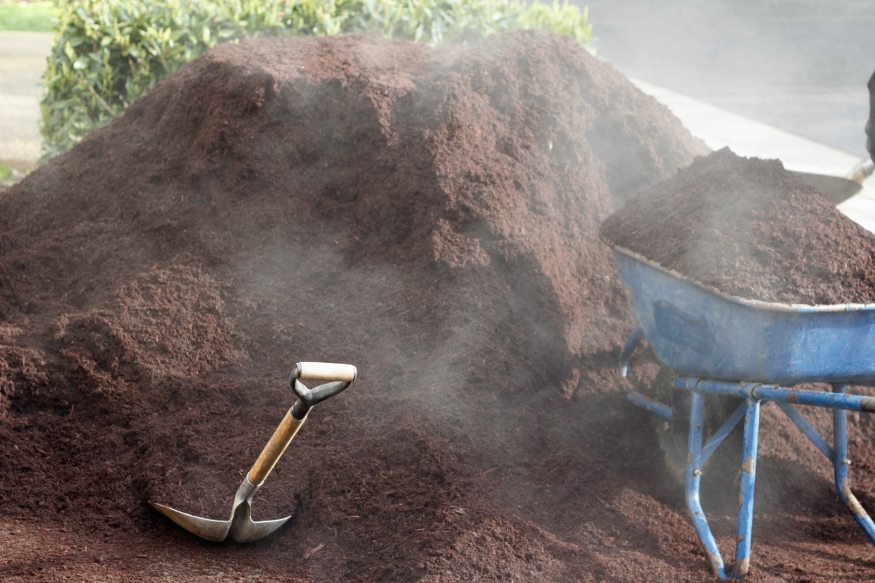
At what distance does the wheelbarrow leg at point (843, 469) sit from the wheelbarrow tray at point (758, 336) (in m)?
0.27

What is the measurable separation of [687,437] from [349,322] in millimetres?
1254

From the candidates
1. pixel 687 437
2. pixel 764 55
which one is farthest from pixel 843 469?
pixel 764 55

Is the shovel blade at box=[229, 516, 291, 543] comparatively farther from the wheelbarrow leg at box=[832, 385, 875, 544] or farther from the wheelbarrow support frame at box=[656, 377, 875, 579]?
the wheelbarrow leg at box=[832, 385, 875, 544]

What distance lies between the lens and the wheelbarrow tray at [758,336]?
8.00ft

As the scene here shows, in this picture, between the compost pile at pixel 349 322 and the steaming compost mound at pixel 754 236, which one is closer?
the steaming compost mound at pixel 754 236

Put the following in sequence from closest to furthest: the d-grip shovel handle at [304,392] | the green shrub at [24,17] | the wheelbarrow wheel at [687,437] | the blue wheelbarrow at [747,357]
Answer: the d-grip shovel handle at [304,392] < the blue wheelbarrow at [747,357] < the wheelbarrow wheel at [687,437] < the green shrub at [24,17]

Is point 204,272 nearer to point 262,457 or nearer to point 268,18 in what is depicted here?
point 262,457

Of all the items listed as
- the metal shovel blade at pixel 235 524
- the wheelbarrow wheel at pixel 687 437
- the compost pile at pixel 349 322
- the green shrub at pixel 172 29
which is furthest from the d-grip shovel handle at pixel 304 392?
the green shrub at pixel 172 29

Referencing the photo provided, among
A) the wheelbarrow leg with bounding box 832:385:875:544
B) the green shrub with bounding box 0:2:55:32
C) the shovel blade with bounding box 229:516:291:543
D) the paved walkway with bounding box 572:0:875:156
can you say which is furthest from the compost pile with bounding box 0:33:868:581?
the green shrub with bounding box 0:2:55:32

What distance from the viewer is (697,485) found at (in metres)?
2.73

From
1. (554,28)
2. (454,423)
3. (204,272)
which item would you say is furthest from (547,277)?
(554,28)

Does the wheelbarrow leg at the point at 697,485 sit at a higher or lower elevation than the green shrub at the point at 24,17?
higher

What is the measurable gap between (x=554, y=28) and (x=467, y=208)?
8.42 feet

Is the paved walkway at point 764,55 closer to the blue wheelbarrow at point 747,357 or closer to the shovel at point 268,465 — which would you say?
the blue wheelbarrow at point 747,357
